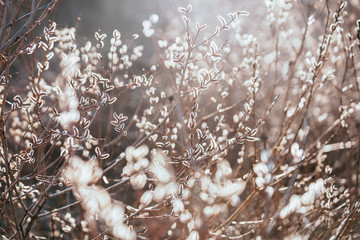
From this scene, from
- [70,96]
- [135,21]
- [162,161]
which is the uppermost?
[135,21]

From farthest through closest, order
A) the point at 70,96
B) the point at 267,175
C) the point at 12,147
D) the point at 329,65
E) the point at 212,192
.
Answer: the point at 329,65, the point at 12,147, the point at 212,192, the point at 267,175, the point at 70,96

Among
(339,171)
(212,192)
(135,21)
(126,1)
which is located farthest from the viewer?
(126,1)

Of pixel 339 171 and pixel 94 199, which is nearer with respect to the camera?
pixel 94 199

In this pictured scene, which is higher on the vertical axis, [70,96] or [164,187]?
[70,96]

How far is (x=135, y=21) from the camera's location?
21.3ft

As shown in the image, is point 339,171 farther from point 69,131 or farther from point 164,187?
point 69,131

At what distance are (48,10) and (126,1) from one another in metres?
6.67

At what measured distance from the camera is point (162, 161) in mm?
1735

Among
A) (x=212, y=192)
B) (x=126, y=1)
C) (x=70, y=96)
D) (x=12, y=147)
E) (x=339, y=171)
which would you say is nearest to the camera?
(x=70, y=96)

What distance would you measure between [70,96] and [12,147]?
3217 millimetres

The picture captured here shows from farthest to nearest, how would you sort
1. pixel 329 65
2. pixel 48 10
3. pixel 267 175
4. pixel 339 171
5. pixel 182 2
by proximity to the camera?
pixel 329 65, pixel 339 171, pixel 182 2, pixel 267 175, pixel 48 10

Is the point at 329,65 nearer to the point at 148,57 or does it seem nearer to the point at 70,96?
the point at 148,57

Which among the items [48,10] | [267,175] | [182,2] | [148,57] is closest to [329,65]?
[182,2]

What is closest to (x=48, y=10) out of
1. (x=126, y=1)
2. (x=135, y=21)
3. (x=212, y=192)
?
(x=212, y=192)
